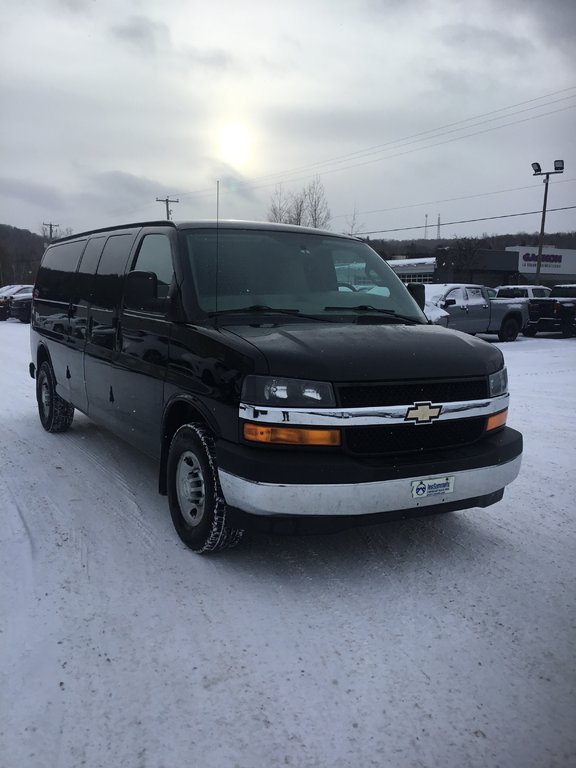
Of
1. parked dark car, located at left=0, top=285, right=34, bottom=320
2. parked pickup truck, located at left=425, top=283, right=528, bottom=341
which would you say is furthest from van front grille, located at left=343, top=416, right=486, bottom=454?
parked dark car, located at left=0, top=285, right=34, bottom=320

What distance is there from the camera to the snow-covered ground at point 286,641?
2303 millimetres

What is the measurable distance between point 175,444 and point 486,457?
72.3 inches

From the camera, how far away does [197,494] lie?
3814mm

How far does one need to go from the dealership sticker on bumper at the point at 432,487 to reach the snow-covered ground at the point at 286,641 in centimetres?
51

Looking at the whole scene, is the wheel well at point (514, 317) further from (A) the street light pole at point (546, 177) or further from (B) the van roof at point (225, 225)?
(A) the street light pole at point (546, 177)

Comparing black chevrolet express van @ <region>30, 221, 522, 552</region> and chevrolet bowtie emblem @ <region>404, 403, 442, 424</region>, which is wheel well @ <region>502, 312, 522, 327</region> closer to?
black chevrolet express van @ <region>30, 221, 522, 552</region>

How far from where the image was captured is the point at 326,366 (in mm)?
3244

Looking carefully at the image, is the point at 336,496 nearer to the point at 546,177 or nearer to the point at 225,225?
the point at 225,225

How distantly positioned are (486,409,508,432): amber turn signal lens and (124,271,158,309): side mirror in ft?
7.42

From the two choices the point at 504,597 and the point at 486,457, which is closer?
the point at 504,597

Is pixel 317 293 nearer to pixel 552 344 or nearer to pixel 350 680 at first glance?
pixel 350 680

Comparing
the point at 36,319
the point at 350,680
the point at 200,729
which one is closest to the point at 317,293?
the point at 350,680

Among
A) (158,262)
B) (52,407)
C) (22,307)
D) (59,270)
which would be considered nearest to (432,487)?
(158,262)

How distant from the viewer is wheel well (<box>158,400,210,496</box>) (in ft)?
12.7
